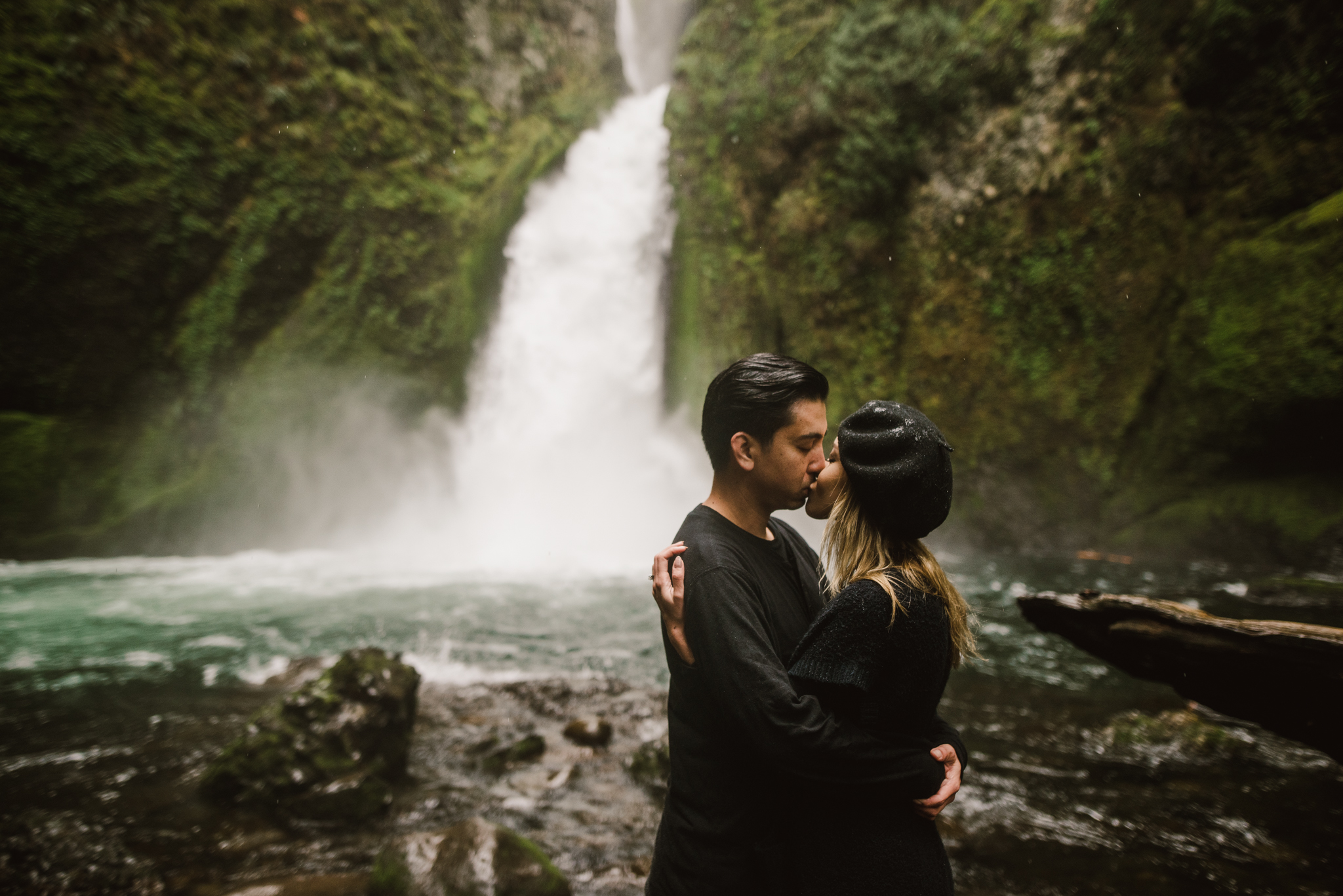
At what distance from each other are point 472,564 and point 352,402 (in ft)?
16.4

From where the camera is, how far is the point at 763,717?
125 cm

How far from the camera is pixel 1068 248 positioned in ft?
34.3

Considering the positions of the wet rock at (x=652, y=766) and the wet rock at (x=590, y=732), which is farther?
the wet rock at (x=590, y=732)

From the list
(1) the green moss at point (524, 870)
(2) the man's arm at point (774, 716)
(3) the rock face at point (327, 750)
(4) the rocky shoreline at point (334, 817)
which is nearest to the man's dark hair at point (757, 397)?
(2) the man's arm at point (774, 716)

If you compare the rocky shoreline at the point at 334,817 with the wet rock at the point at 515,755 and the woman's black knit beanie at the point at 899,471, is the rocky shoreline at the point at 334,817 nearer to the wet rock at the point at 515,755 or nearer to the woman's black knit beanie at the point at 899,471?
the wet rock at the point at 515,755

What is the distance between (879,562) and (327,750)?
364 centimetres

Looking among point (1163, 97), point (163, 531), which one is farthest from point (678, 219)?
point (163, 531)

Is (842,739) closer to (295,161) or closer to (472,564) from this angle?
(472,564)

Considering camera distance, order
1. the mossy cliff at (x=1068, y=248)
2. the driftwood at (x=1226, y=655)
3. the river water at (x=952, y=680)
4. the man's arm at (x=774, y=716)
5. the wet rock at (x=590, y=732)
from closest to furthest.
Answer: the man's arm at (x=774, y=716) < the driftwood at (x=1226, y=655) < the river water at (x=952, y=680) < the wet rock at (x=590, y=732) < the mossy cliff at (x=1068, y=248)

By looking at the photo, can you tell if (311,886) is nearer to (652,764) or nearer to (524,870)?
(524,870)

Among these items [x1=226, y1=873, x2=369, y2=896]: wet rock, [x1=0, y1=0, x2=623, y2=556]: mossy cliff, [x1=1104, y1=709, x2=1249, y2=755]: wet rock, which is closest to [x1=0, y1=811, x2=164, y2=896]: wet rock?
[x1=226, y1=873, x2=369, y2=896]: wet rock

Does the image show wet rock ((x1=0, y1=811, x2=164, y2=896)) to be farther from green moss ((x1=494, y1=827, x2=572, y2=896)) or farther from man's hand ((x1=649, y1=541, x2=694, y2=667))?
man's hand ((x1=649, y1=541, x2=694, y2=667))

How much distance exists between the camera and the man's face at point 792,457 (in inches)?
61.8

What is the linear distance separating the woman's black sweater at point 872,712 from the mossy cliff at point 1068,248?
32.3ft
